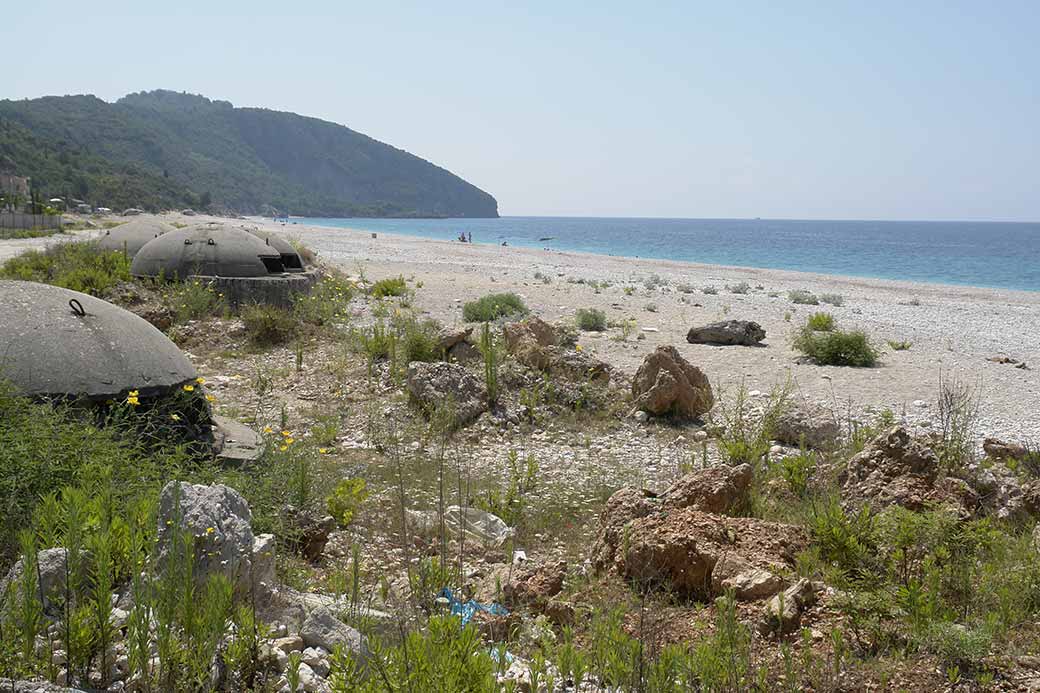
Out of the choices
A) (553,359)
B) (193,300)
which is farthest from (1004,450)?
(193,300)

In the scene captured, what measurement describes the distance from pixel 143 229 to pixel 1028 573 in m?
16.9

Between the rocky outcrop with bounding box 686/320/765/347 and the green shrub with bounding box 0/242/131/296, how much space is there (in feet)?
31.7

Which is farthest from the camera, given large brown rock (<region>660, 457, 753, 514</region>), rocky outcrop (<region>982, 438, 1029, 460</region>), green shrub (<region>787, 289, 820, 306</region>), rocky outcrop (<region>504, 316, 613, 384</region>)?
green shrub (<region>787, 289, 820, 306</region>)

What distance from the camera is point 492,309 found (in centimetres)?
1417

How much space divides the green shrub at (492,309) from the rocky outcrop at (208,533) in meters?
10.2

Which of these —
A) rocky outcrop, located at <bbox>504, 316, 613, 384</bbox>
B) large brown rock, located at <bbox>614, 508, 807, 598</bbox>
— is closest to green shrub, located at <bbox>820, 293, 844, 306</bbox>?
rocky outcrop, located at <bbox>504, 316, 613, 384</bbox>

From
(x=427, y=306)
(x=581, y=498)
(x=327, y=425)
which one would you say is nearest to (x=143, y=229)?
(x=427, y=306)

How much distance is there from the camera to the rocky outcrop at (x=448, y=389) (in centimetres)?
803

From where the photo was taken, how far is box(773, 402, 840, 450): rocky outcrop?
730 cm

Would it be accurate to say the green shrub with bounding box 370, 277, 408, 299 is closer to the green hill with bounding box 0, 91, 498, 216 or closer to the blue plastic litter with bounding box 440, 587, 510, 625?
the blue plastic litter with bounding box 440, 587, 510, 625

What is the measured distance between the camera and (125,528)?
3203mm

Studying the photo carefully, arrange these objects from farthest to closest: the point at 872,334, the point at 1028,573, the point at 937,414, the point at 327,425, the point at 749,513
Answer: the point at 872,334 → the point at 937,414 → the point at 327,425 → the point at 749,513 → the point at 1028,573

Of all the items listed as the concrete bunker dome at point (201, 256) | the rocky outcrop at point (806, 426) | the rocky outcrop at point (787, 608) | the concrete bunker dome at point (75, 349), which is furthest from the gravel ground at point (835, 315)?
the concrete bunker dome at point (75, 349)

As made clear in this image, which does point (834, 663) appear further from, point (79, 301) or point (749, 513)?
point (79, 301)
